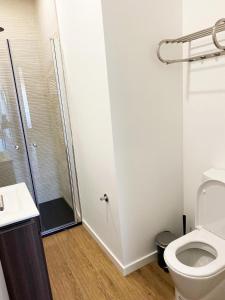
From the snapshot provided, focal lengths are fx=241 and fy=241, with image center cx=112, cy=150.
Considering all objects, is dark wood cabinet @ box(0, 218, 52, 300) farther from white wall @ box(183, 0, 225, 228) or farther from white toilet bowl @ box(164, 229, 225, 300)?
white wall @ box(183, 0, 225, 228)

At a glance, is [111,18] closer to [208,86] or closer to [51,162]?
[208,86]

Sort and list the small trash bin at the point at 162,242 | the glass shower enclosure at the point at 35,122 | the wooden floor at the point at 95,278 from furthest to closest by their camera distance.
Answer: the glass shower enclosure at the point at 35,122, the small trash bin at the point at 162,242, the wooden floor at the point at 95,278

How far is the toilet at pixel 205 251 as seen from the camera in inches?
55.6

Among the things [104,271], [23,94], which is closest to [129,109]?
[104,271]

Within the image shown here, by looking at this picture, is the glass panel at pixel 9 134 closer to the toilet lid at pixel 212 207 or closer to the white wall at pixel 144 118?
the white wall at pixel 144 118

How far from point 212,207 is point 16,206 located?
1304 millimetres

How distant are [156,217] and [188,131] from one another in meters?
0.77

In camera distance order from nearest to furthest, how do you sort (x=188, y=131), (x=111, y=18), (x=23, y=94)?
(x=111, y=18)
(x=188, y=131)
(x=23, y=94)

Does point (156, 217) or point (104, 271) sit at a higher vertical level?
point (156, 217)

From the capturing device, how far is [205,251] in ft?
5.56

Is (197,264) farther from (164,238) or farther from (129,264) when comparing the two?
(129,264)

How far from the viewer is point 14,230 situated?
1345 mm

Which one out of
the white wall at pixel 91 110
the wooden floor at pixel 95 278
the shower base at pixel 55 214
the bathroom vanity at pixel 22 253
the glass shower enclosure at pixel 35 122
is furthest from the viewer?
the shower base at pixel 55 214

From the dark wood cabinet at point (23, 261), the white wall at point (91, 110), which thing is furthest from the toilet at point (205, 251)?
the dark wood cabinet at point (23, 261)
